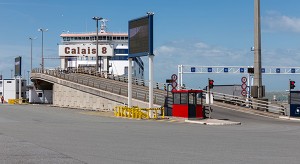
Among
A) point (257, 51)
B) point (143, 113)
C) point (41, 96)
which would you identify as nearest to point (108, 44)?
point (41, 96)

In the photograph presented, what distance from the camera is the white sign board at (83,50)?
93.2 meters

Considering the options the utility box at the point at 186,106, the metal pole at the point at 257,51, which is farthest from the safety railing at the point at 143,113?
the metal pole at the point at 257,51

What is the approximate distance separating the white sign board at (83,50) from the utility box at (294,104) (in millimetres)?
61767

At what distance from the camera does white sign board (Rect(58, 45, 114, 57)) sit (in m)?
93.2

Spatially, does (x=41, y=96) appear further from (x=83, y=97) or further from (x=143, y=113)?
(x=143, y=113)

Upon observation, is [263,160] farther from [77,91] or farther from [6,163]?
[77,91]

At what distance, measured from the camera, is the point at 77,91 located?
201 ft

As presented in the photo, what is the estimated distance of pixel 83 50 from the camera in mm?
99812

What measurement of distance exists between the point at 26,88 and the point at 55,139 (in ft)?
328

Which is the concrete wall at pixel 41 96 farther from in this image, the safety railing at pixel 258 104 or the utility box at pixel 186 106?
the utility box at pixel 186 106

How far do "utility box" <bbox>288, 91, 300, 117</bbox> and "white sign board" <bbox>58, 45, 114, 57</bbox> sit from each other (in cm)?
6177

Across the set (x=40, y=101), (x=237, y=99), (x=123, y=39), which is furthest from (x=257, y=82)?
(x=123, y=39)

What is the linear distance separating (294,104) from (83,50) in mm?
70154

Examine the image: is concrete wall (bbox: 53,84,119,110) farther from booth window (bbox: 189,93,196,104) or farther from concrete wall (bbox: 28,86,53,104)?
concrete wall (bbox: 28,86,53,104)
